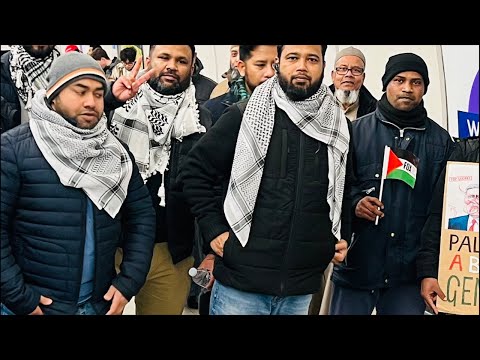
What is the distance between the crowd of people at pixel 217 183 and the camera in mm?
3637

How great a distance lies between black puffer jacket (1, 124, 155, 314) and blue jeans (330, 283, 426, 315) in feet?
3.82

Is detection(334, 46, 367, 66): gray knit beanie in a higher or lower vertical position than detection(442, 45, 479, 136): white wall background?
higher

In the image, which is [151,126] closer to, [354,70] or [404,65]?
[354,70]

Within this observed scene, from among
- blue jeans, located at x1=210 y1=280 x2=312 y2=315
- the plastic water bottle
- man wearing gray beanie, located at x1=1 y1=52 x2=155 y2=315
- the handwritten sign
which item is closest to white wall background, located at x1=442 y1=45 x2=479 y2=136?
the handwritten sign

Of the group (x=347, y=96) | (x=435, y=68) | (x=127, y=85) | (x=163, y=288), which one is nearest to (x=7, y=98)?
(x=127, y=85)

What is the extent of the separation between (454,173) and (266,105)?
109 centimetres

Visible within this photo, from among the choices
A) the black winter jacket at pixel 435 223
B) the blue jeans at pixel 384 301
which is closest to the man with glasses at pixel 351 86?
the black winter jacket at pixel 435 223

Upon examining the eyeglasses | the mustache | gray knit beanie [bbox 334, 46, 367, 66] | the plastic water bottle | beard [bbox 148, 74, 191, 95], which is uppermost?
gray knit beanie [bbox 334, 46, 367, 66]

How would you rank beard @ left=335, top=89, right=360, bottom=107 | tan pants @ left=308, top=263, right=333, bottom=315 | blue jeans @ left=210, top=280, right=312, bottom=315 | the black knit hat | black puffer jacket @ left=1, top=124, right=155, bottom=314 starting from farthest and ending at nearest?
tan pants @ left=308, top=263, right=333, bottom=315, beard @ left=335, top=89, right=360, bottom=107, the black knit hat, blue jeans @ left=210, top=280, right=312, bottom=315, black puffer jacket @ left=1, top=124, right=155, bottom=314

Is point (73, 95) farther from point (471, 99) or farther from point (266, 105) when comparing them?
point (471, 99)

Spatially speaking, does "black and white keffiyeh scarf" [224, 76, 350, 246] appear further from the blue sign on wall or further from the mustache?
the blue sign on wall

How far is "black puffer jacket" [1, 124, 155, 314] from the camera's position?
3.57m
